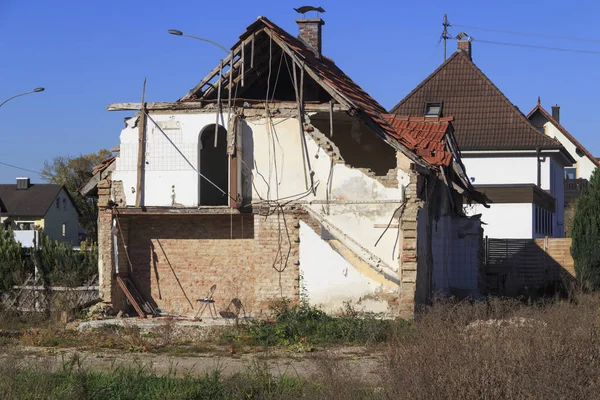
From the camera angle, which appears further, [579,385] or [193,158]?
[193,158]

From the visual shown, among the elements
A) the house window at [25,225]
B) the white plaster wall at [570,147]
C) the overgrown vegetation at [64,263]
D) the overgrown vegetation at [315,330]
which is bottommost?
the overgrown vegetation at [315,330]

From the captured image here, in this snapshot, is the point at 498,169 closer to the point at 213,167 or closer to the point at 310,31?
the point at 310,31

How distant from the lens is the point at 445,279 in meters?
24.2

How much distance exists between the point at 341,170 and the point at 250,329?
13.4ft

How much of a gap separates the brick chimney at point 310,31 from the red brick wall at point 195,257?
7.23 m

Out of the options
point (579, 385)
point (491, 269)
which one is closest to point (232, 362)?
point (579, 385)

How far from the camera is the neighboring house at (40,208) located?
215 feet

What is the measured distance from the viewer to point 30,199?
220 ft

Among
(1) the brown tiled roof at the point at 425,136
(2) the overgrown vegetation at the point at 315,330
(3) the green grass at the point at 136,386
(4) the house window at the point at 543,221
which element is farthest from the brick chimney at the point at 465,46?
(3) the green grass at the point at 136,386

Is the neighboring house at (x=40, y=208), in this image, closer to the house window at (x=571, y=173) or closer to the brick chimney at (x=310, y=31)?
the house window at (x=571, y=173)

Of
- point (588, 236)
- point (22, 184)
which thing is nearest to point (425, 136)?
point (588, 236)

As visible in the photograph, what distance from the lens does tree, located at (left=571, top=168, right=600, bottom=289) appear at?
2769 cm

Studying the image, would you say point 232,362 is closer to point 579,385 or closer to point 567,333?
point 567,333

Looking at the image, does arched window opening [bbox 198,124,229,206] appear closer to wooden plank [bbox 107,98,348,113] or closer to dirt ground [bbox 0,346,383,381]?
wooden plank [bbox 107,98,348,113]
